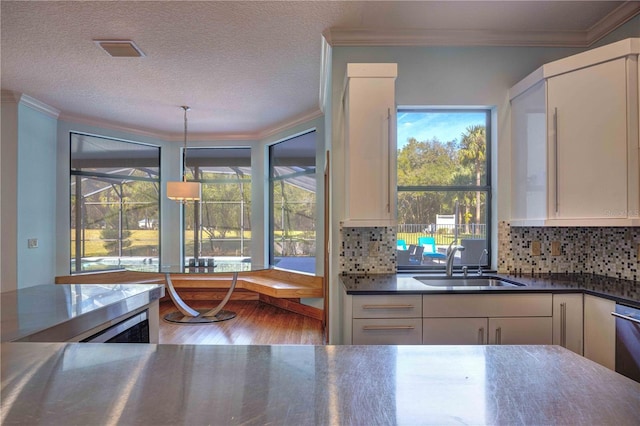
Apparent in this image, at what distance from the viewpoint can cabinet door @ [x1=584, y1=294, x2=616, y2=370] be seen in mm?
1952

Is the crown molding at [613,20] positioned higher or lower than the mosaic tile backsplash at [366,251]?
higher

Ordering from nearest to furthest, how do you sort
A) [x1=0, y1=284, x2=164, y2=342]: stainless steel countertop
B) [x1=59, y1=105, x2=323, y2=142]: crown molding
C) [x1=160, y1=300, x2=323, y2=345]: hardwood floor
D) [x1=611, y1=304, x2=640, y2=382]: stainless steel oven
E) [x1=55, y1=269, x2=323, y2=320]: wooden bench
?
[x1=0, y1=284, x2=164, y2=342]: stainless steel countertop → [x1=611, y1=304, x2=640, y2=382]: stainless steel oven → [x1=160, y1=300, x2=323, y2=345]: hardwood floor → [x1=55, y1=269, x2=323, y2=320]: wooden bench → [x1=59, y1=105, x2=323, y2=142]: crown molding

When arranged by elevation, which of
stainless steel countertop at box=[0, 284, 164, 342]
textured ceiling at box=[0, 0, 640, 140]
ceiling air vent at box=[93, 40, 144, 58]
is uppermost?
textured ceiling at box=[0, 0, 640, 140]

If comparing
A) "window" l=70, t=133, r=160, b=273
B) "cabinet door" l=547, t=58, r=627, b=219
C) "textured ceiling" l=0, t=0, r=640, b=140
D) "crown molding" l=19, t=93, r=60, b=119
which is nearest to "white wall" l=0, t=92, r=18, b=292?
"crown molding" l=19, t=93, r=60, b=119

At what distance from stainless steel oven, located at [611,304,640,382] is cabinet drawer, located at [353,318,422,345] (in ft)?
3.31

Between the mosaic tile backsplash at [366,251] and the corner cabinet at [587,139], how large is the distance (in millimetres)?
1058

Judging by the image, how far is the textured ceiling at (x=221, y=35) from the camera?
2459 millimetres

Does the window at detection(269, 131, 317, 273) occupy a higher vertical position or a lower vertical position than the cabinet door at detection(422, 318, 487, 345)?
higher

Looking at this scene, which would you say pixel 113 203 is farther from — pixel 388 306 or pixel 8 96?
pixel 388 306

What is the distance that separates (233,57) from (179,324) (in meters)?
3.16

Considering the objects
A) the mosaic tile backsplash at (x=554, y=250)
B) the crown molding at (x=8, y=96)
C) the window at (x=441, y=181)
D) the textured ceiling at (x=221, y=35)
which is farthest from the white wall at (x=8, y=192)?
the mosaic tile backsplash at (x=554, y=250)

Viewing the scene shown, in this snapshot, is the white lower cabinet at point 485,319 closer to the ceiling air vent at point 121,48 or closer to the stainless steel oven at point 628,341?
the stainless steel oven at point 628,341

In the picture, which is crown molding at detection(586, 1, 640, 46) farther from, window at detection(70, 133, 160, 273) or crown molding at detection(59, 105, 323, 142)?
window at detection(70, 133, 160, 273)

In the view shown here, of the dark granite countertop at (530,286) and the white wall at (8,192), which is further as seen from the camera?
the white wall at (8,192)
